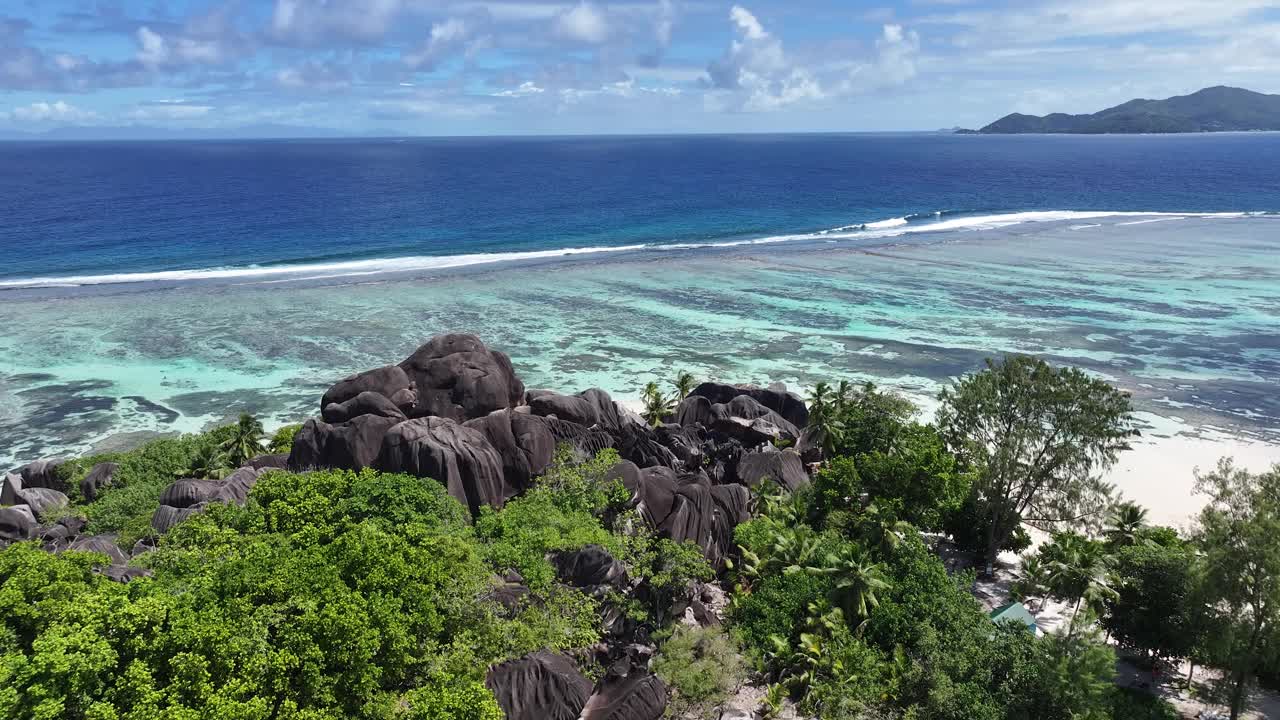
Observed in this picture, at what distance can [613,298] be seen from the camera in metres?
81.9

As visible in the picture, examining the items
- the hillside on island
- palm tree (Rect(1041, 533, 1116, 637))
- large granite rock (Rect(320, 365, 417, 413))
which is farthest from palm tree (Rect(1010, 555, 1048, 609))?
large granite rock (Rect(320, 365, 417, 413))

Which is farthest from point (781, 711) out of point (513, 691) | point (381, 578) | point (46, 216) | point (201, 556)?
point (46, 216)

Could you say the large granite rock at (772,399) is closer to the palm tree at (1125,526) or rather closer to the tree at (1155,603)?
the palm tree at (1125,526)

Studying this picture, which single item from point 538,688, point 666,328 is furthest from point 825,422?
point 666,328

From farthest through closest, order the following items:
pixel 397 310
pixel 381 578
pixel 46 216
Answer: pixel 46 216 < pixel 397 310 < pixel 381 578

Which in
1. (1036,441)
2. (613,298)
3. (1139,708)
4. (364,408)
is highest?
(1036,441)

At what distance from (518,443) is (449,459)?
4034 mm

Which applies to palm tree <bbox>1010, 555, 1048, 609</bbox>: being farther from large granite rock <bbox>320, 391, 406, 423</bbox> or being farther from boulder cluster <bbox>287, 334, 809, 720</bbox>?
large granite rock <bbox>320, 391, 406, 423</bbox>

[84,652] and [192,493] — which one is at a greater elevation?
[84,652]

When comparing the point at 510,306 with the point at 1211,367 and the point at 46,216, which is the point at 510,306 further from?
the point at 46,216

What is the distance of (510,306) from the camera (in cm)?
7806

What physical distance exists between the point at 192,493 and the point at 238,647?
17.2 meters

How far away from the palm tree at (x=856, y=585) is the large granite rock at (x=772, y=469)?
340 inches

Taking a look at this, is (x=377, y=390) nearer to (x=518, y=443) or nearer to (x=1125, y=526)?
(x=518, y=443)
